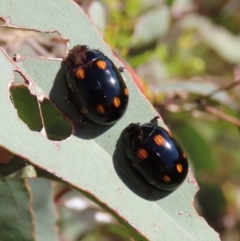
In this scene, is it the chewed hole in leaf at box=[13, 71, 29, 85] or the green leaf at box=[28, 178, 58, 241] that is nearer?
the chewed hole in leaf at box=[13, 71, 29, 85]

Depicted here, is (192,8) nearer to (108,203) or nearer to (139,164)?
(139,164)

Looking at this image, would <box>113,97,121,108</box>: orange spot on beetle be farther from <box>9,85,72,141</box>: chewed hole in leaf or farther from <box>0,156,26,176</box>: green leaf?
<box>0,156,26,176</box>: green leaf

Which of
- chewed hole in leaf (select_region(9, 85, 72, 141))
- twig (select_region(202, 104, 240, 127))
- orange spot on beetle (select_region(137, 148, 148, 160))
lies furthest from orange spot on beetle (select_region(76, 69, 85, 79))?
twig (select_region(202, 104, 240, 127))

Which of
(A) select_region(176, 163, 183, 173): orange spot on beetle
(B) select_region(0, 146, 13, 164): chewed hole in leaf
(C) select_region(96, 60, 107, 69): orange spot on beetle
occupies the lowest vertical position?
(B) select_region(0, 146, 13, 164): chewed hole in leaf

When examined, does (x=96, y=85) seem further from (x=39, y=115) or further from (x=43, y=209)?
(x=43, y=209)

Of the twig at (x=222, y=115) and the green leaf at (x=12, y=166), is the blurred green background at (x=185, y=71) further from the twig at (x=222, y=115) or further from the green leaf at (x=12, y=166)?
the green leaf at (x=12, y=166)

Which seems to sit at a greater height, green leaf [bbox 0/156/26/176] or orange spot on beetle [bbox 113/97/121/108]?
orange spot on beetle [bbox 113/97/121/108]

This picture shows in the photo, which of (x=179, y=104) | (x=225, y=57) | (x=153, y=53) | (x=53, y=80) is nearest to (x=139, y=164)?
(x=53, y=80)

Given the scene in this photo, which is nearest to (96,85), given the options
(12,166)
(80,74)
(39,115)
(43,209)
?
(80,74)
